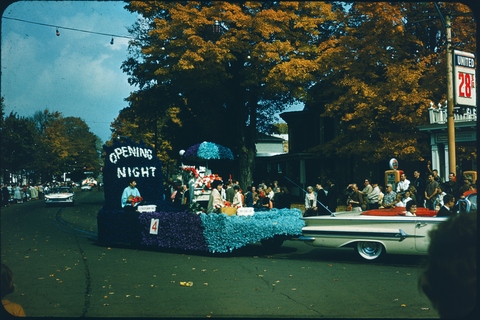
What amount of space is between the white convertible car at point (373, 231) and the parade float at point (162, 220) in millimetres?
1232

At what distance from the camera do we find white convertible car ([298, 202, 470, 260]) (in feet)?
32.2

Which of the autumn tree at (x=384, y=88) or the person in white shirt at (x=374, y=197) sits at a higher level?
the autumn tree at (x=384, y=88)

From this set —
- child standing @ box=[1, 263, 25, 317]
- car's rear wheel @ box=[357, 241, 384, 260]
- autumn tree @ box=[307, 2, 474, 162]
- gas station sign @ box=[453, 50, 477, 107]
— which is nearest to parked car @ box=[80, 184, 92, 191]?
autumn tree @ box=[307, 2, 474, 162]

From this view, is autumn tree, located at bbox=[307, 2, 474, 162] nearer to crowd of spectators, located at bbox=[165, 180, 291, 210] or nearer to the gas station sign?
crowd of spectators, located at bbox=[165, 180, 291, 210]

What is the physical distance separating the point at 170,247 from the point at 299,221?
318 centimetres

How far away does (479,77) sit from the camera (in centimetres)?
239

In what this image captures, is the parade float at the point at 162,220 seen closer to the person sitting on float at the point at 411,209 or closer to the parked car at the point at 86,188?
the person sitting on float at the point at 411,209

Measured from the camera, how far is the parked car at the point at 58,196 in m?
35.8

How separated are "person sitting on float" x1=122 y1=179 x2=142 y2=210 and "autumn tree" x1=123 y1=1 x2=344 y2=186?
4.25 metres

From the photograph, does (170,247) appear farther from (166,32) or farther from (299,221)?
(166,32)

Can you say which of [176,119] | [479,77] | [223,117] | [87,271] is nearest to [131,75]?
[223,117]

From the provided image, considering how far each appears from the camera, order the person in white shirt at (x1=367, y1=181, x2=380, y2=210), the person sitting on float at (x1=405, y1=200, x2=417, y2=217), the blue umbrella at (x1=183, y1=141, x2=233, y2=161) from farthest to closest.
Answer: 1. the blue umbrella at (x1=183, y1=141, x2=233, y2=161)
2. the person in white shirt at (x1=367, y1=181, x2=380, y2=210)
3. the person sitting on float at (x1=405, y1=200, x2=417, y2=217)

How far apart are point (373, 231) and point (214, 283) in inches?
139

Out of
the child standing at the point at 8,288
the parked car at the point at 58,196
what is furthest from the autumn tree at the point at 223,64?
the parked car at the point at 58,196
